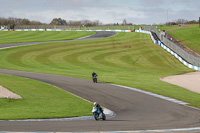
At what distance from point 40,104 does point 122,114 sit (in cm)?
589

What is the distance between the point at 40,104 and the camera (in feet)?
75.2

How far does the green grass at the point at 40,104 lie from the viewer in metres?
19.4

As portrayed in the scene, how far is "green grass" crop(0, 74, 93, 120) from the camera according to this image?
19442 millimetres

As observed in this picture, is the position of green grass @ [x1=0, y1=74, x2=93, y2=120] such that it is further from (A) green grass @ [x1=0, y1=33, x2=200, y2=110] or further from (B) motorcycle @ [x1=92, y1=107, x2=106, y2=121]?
(A) green grass @ [x1=0, y1=33, x2=200, y2=110]

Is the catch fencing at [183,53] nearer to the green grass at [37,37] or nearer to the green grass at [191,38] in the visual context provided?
the green grass at [191,38]

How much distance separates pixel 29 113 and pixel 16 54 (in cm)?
4496

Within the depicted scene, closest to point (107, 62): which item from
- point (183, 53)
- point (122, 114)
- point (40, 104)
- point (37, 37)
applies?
point (183, 53)

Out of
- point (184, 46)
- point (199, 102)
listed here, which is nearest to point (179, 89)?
point (199, 102)

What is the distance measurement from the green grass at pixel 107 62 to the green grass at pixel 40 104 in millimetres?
9362

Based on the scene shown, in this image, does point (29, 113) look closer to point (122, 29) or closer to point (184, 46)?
point (184, 46)

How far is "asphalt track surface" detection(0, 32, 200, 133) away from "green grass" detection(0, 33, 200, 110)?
4386 millimetres

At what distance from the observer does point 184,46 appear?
258 feet

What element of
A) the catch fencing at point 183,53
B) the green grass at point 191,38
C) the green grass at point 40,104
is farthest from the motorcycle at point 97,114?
the green grass at point 191,38

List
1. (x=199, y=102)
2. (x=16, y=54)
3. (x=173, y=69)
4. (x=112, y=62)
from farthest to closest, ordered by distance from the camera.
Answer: (x=16, y=54)
(x=112, y=62)
(x=173, y=69)
(x=199, y=102)
